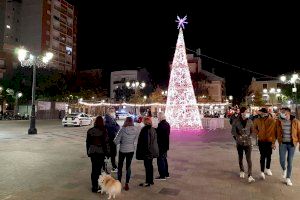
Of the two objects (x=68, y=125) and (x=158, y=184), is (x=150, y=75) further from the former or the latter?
(x=158, y=184)

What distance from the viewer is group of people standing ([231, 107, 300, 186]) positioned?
7613 millimetres

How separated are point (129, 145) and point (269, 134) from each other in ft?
11.8

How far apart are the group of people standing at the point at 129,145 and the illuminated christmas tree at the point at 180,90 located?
14.9m

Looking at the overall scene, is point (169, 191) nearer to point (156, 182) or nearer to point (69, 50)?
point (156, 182)

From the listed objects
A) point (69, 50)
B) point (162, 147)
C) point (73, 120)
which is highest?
point (69, 50)

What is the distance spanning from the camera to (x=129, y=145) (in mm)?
7191

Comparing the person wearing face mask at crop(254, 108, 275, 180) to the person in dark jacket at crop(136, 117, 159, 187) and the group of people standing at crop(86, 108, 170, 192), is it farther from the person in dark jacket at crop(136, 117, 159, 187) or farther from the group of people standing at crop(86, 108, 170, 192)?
the person in dark jacket at crop(136, 117, 159, 187)

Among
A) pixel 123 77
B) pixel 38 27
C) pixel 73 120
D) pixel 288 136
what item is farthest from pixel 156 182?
pixel 38 27

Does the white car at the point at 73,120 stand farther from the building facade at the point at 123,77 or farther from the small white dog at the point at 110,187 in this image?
the building facade at the point at 123,77

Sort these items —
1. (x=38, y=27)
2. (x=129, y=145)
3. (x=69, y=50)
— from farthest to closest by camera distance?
1. (x=69, y=50)
2. (x=38, y=27)
3. (x=129, y=145)

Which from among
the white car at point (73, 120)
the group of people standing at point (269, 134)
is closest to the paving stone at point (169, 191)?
the group of people standing at point (269, 134)

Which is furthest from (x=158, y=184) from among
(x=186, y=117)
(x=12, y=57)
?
(x=12, y=57)

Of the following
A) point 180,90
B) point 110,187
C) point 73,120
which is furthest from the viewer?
point 73,120

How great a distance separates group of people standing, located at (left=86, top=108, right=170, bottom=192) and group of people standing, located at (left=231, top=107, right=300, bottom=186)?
1.87 m
